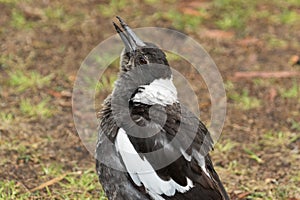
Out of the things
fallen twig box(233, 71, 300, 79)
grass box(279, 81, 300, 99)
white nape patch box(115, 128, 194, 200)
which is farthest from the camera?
fallen twig box(233, 71, 300, 79)

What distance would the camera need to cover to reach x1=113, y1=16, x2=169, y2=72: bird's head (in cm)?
353

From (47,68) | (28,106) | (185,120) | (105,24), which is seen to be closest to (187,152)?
(185,120)

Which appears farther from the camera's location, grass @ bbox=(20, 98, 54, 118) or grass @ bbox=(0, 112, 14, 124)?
grass @ bbox=(20, 98, 54, 118)

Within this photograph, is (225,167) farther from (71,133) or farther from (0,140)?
(0,140)

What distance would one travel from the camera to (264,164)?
4.39 meters

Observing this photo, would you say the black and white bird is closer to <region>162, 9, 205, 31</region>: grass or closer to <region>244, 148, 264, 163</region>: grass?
<region>244, 148, 264, 163</region>: grass

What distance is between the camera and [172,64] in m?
5.64

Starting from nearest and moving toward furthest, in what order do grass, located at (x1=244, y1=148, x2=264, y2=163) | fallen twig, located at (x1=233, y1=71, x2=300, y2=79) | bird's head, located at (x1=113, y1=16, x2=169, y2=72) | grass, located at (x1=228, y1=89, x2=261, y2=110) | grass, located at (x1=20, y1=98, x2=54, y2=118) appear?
1. bird's head, located at (x1=113, y1=16, x2=169, y2=72)
2. grass, located at (x1=244, y1=148, x2=264, y2=163)
3. grass, located at (x1=20, y1=98, x2=54, y2=118)
4. grass, located at (x1=228, y1=89, x2=261, y2=110)
5. fallen twig, located at (x1=233, y1=71, x2=300, y2=79)

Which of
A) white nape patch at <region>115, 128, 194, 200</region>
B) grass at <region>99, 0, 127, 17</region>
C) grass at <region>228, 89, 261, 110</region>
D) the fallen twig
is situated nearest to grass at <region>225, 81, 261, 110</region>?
grass at <region>228, 89, 261, 110</region>

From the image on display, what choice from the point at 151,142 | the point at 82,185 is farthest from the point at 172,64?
the point at 151,142

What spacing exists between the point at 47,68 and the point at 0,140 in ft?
3.84

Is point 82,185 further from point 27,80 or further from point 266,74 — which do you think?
point 266,74

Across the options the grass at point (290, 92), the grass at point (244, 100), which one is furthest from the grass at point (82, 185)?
the grass at point (290, 92)

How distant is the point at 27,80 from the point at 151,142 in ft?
7.41
